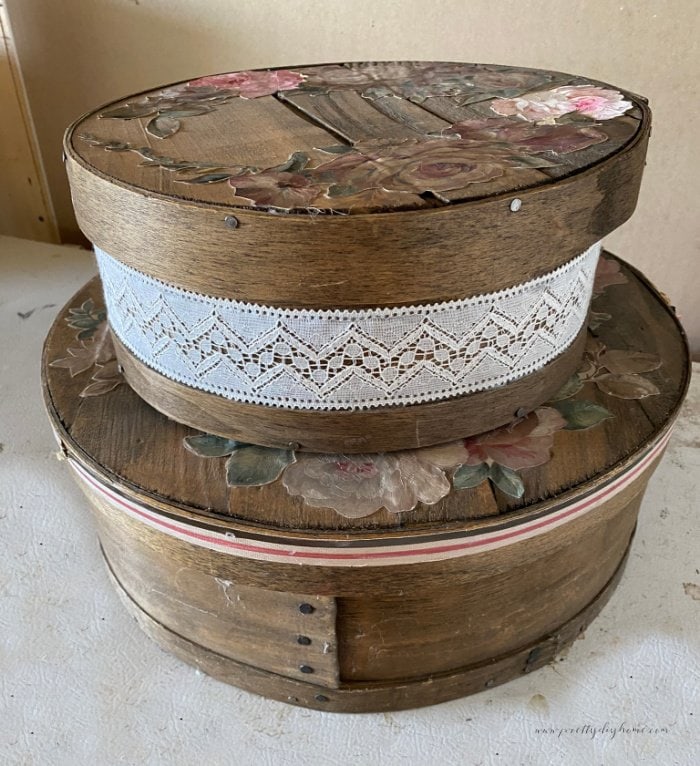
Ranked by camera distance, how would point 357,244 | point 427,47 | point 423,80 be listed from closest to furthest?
point 357,244
point 423,80
point 427,47

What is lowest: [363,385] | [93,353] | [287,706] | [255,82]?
[287,706]

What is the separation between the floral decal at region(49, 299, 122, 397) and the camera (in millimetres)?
949

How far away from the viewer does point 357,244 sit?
0.65 m

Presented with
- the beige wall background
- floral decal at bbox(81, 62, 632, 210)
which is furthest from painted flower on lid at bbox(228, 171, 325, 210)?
the beige wall background

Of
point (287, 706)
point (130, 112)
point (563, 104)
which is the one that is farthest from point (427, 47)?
point (287, 706)

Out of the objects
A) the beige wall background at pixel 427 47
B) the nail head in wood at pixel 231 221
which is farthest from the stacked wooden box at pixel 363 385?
the beige wall background at pixel 427 47

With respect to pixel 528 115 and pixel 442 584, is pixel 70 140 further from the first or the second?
pixel 442 584

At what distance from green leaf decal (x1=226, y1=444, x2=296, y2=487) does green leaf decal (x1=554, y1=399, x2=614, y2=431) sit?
0.32 metres

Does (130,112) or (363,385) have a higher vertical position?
(130,112)

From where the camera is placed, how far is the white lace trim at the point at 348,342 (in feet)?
2.33

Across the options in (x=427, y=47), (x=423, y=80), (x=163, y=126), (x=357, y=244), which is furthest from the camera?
(x=427, y=47)

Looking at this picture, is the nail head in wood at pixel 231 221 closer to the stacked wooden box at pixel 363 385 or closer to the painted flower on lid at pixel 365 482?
the stacked wooden box at pixel 363 385

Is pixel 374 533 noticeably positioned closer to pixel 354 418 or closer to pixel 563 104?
pixel 354 418

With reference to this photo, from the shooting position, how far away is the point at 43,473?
1232mm
